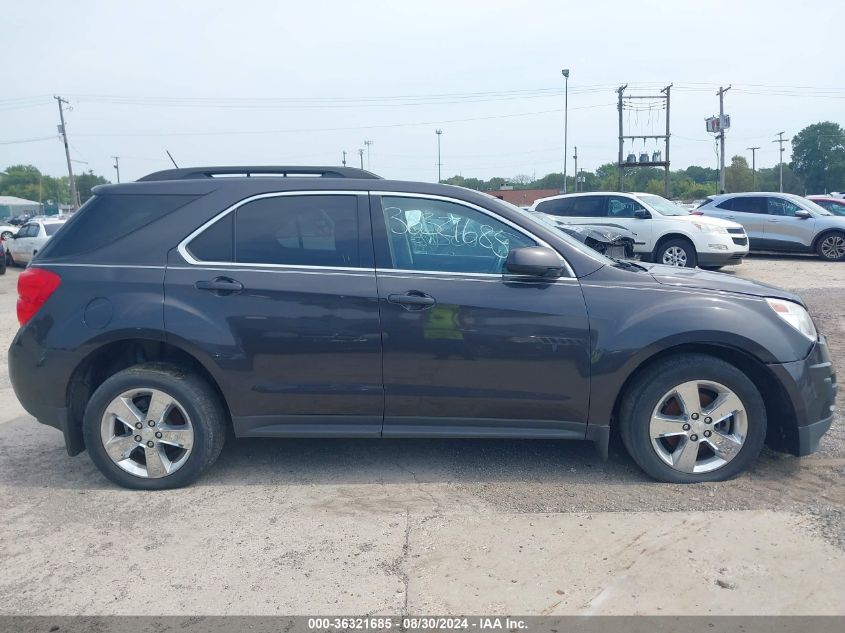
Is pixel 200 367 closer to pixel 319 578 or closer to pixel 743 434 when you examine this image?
pixel 319 578

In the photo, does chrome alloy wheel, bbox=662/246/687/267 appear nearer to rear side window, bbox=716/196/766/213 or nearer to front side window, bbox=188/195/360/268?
rear side window, bbox=716/196/766/213

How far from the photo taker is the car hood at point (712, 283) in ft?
13.6

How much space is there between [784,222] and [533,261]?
14875mm

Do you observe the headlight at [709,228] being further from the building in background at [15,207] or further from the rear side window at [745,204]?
the building in background at [15,207]

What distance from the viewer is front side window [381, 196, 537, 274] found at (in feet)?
13.6

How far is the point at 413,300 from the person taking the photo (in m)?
4.02

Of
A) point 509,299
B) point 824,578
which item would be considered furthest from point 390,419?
point 824,578

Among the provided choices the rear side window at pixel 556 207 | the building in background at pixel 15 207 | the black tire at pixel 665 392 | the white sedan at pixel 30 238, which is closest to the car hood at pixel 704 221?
the rear side window at pixel 556 207

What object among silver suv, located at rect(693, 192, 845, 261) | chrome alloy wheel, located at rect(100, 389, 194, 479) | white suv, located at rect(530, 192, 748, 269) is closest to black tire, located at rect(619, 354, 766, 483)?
chrome alloy wheel, located at rect(100, 389, 194, 479)

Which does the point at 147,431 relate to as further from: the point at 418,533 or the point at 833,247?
the point at 833,247

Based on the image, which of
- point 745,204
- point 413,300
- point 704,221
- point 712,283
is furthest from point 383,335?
point 745,204

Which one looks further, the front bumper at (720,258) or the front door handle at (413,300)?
the front bumper at (720,258)

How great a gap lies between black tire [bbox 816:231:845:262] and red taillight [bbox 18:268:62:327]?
1640 cm

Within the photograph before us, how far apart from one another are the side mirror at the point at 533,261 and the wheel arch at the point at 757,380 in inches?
29.6
